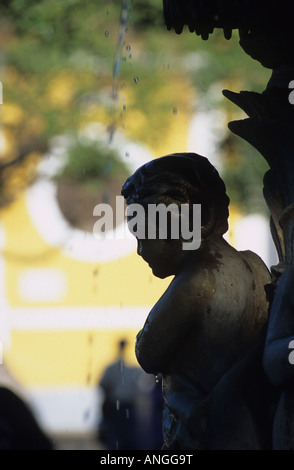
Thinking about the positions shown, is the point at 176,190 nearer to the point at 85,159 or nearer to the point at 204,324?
the point at 204,324

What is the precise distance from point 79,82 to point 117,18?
95cm

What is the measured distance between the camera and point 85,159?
11.3 m

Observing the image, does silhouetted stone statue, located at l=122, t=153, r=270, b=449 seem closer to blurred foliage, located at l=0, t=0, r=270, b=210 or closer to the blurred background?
the blurred background

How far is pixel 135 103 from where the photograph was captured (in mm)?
11781

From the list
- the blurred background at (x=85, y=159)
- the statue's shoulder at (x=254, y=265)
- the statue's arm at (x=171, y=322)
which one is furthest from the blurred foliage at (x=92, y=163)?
the statue's arm at (x=171, y=322)

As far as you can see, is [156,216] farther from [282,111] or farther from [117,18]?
[117,18]

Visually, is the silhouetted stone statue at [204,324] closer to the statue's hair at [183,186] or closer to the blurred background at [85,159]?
the statue's hair at [183,186]

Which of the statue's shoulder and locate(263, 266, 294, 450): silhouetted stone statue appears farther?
the statue's shoulder

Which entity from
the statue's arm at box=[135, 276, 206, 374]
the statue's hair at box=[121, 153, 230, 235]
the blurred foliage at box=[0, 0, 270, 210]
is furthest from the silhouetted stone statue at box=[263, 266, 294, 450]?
the blurred foliage at box=[0, 0, 270, 210]

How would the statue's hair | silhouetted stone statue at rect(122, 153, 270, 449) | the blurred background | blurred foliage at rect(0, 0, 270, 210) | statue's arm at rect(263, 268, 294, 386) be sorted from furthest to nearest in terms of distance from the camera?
the blurred background
blurred foliage at rect(0, 0, 270, 210)
the statue's hair
silhouetted stone statue at rect(122, 153, 270, 449)
statue's arm at rect(263, 268, 294, 386)

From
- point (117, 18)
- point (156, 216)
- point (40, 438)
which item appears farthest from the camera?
point (117, 18)

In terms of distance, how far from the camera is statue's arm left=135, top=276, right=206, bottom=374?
2.92 m

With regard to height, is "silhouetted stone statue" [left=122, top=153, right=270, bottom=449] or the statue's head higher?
the statue's head
